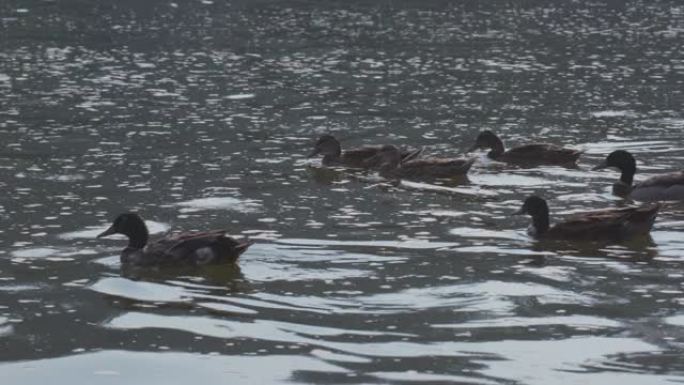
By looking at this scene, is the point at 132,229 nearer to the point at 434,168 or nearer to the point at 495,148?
the point at 434,168

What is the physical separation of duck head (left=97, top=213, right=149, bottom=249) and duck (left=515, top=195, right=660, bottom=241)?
456 cm

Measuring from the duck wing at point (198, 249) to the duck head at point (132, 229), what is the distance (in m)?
0.41

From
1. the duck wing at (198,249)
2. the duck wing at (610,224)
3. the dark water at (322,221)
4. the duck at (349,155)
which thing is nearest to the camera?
the dark water at (322,221)

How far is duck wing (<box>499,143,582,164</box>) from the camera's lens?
22844mm

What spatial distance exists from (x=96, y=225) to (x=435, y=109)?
1323 centimetres

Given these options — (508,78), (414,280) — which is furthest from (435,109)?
(414,280)

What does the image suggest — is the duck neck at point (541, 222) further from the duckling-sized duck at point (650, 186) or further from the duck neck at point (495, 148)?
the duck neck at point (495, 148)

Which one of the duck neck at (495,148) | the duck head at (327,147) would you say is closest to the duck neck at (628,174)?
the duck neck at (495,148)

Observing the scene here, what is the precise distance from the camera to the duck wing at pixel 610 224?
16.8 metres

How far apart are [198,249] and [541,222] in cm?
421

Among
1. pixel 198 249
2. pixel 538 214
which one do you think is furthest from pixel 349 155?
pixel 198 249

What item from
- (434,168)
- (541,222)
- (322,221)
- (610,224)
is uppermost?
(610,224)

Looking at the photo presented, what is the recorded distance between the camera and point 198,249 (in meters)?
15.6

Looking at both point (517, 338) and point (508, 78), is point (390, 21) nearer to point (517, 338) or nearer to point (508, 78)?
point (508, 78)
